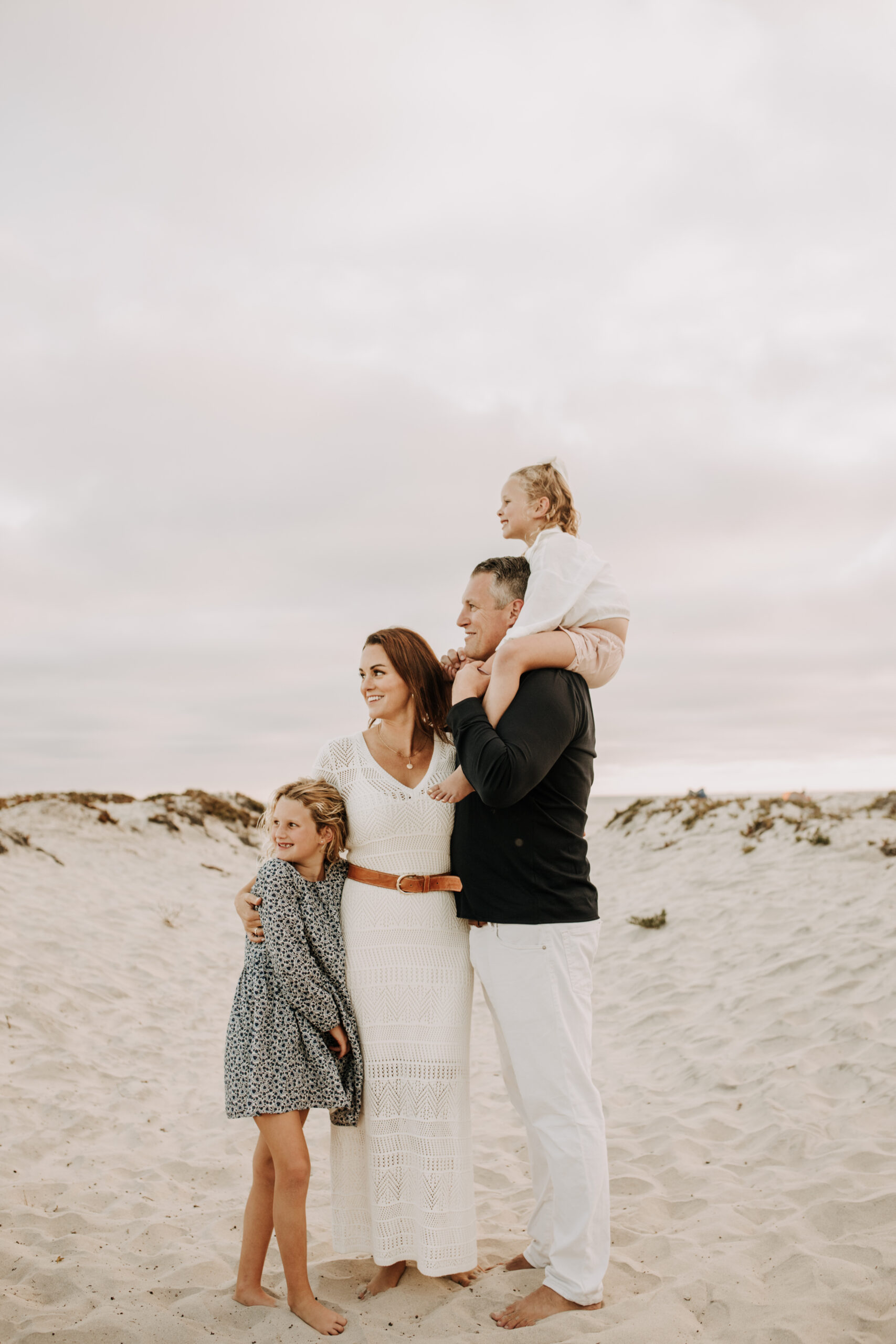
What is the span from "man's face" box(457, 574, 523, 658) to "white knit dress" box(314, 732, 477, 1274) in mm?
557

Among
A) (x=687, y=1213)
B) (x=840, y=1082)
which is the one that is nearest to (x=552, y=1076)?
(x=687, y=1213)

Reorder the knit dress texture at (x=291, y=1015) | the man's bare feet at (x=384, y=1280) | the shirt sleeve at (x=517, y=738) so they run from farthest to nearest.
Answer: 1. the man's bare feet at (x=384, y=1280)
2. the knit dress texture at (x=291, y=1015)
3. the shirt sleeve at (x=517, y=738)

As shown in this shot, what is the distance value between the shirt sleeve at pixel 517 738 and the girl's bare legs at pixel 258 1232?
150 centimetres

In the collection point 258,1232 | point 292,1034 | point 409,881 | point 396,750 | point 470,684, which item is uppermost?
point 470,684

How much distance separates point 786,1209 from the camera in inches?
153

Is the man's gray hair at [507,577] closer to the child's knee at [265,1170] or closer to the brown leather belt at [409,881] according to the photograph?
the brown leather belt at [409,881]

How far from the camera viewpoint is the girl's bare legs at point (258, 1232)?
3.14m

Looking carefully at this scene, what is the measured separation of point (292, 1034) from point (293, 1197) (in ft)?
1.73

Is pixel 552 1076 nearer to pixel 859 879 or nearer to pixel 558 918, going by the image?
pixel 558 918

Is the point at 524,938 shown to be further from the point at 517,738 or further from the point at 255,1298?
the point at 255,1298

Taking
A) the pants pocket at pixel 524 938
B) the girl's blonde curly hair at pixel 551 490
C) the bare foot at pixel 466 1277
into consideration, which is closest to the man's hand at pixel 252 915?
the pants pocket at pixel 524 938

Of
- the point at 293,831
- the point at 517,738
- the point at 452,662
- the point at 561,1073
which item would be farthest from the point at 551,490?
the point at 561,1073

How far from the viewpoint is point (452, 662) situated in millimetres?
3361

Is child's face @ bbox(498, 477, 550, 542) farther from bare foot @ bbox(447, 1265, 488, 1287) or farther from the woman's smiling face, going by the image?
bare foot @ bbox(447, 1265, 488, 1287)
